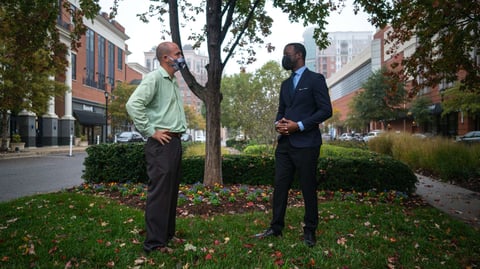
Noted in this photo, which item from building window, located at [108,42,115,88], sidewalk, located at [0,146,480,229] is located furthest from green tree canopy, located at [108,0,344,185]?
building window, located at [108,42,115,88]

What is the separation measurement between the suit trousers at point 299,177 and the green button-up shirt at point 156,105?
43.6 inches

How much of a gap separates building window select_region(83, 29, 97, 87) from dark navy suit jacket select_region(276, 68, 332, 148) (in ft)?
129

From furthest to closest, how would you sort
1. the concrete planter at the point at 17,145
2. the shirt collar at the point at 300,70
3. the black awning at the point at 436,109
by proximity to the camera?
the black awning at the point at 436,109 < the concrete planter at the point at 17,145 < the shirt collar at the point at 300,70

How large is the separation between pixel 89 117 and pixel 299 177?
3884 cm

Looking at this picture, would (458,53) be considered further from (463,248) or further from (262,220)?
(262,220)

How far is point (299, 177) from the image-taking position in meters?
3.59

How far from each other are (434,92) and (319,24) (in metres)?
39.2

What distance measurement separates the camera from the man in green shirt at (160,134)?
3.09 m

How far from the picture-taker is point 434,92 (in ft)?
132

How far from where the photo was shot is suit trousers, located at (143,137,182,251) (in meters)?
3.14

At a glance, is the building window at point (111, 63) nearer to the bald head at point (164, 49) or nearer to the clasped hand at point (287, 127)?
the bald head at point (164, 49)

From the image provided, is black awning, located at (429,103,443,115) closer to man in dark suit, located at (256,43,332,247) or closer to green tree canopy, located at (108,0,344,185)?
green tree canopy, located at (108,0,344,185)

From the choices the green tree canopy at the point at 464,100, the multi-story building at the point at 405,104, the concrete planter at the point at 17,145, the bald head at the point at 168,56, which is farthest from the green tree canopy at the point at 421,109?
the bald head at the point at 168,56

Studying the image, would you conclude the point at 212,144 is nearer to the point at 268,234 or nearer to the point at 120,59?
the point at 268,234
